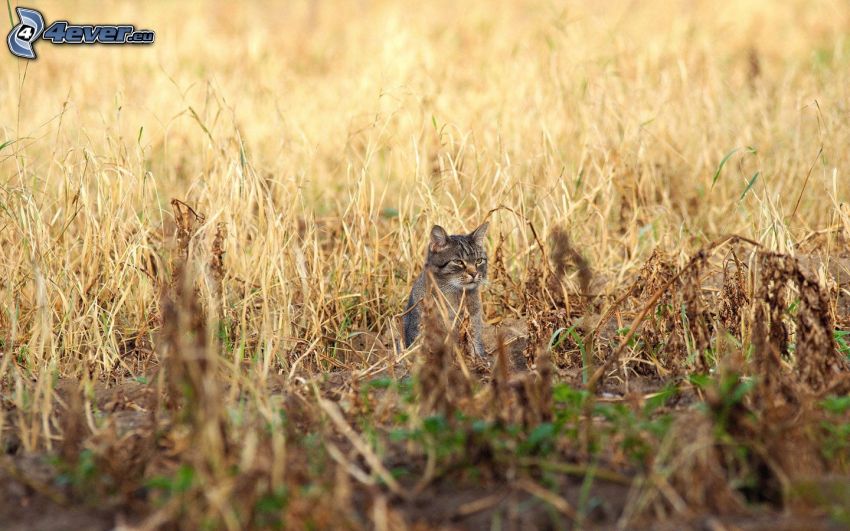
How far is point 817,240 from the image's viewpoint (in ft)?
19.5

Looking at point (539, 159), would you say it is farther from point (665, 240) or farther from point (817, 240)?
point (817, 240)

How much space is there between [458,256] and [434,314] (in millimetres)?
1480

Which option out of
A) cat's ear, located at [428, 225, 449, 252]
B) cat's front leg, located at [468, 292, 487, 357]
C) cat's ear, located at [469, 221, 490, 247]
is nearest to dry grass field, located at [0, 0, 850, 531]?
cat's front leg, located at [468, 292, 487, 357]

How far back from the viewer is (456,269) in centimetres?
538

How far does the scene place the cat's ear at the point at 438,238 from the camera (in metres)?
5.33

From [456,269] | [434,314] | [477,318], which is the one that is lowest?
[477,318]

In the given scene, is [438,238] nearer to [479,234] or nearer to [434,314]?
[479,234]

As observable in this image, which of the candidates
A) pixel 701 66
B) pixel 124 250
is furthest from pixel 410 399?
pixel 701 66

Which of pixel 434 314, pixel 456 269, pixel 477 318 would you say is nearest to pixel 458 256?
pixel 456 269

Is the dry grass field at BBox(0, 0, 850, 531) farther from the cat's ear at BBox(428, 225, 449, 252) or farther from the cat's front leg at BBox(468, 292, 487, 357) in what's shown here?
the cat's ear at BBox(428, 225, 449, 252)

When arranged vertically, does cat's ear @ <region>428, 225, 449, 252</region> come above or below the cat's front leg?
above

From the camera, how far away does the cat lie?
536 cm

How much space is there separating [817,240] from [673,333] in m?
2.19

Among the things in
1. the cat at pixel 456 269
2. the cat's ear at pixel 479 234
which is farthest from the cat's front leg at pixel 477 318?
the cat's ear at pixel 479 234
